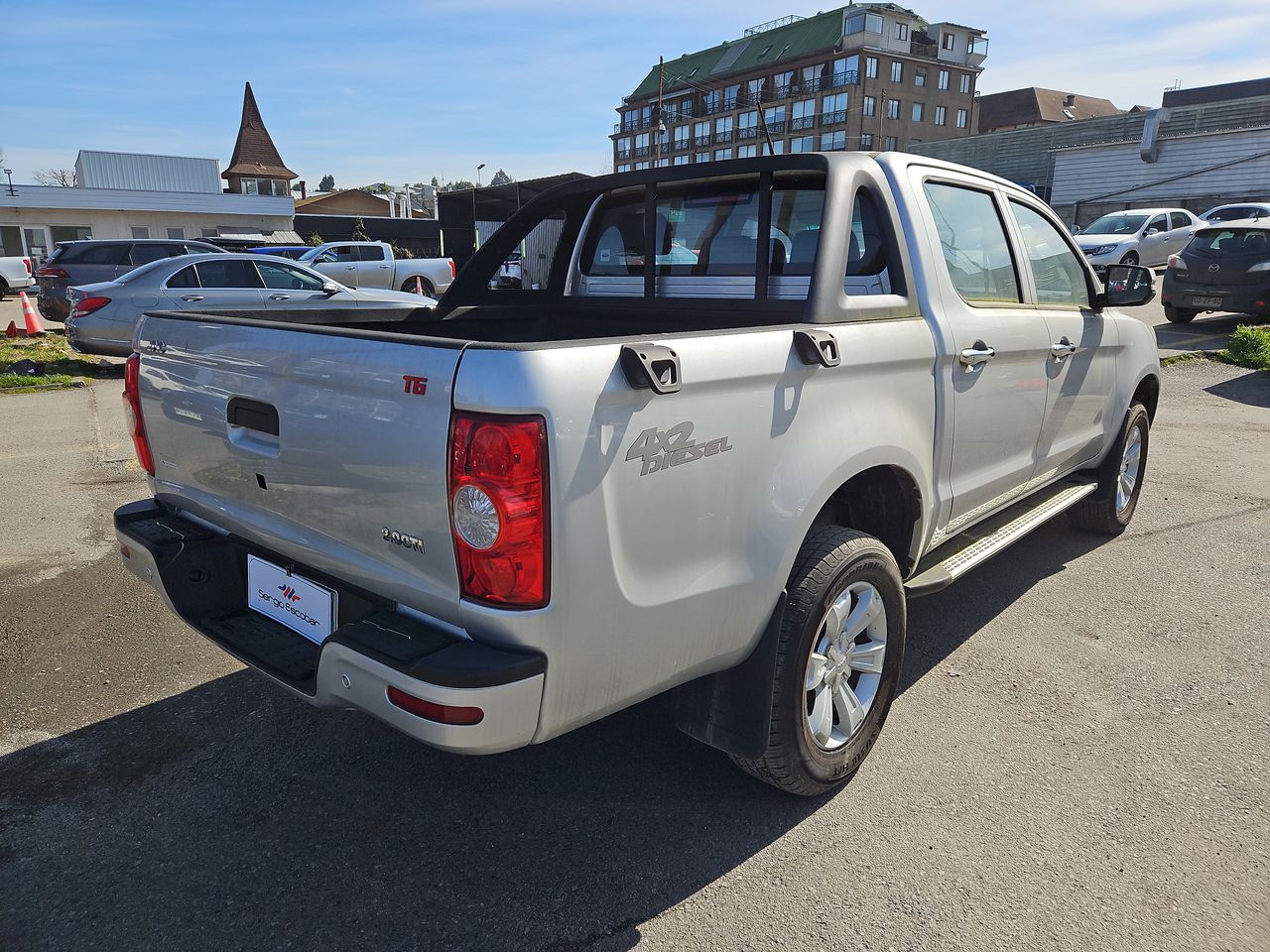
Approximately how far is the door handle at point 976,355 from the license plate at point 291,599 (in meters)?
2.31

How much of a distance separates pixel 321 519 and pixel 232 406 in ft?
1.65

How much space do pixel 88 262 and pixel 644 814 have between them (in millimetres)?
17670

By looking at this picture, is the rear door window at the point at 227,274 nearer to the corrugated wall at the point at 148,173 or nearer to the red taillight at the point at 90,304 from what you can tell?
the red taillight at the point at 90,304

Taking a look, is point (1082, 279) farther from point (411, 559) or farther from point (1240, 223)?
point (1240, 223)

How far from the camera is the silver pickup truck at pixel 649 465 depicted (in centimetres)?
197

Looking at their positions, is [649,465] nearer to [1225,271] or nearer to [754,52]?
[1225,271]

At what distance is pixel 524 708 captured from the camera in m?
1.99

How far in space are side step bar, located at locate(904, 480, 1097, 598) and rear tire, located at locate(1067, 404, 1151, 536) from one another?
41cm

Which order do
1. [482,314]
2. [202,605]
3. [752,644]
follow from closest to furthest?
[752,644] < [202,605] < [482,314]

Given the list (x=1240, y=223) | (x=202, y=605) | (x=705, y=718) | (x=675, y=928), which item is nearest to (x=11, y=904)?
(x=202, y=605)

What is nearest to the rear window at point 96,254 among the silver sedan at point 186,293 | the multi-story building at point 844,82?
the silver sedan at point 186,293

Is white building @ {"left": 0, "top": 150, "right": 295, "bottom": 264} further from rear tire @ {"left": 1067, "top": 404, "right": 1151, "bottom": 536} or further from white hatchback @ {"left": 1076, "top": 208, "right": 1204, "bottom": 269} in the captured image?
rear tire @ {"left": 1067, "top": 404, "right": 1151, "bottom": 536}

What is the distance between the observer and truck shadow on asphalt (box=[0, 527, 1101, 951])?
228cm

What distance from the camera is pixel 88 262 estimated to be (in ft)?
53.7
